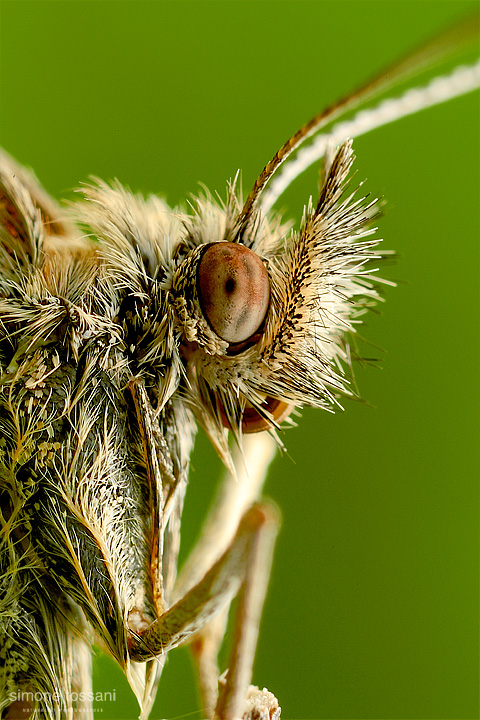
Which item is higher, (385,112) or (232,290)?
(385,112)

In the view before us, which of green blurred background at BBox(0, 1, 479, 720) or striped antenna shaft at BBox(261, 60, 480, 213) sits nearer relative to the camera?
striped antenna shaft at BBox(261, 60, 480, 213)

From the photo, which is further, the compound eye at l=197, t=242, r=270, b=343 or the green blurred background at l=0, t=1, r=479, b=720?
the green blurred background at l=0, t=1, r=479, b=720

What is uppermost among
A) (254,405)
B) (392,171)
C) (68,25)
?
(68,25)

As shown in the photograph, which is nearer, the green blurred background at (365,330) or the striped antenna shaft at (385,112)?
the striped antenna shaft at (385,112)

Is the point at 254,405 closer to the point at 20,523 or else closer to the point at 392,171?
the point at 20,523

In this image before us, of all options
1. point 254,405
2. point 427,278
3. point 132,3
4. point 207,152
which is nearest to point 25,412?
point 254,405

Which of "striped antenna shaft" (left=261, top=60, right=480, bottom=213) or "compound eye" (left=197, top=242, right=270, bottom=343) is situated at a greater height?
"striped antenna shaft" (left=261, top=60, right=480, bottom=213)

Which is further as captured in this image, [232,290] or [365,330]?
[365,330]

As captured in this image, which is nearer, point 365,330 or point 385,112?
point 385,112
